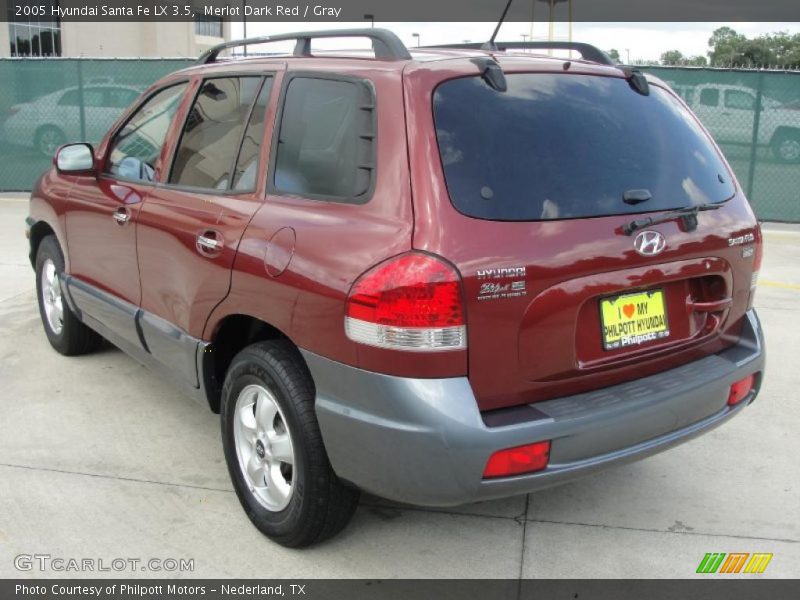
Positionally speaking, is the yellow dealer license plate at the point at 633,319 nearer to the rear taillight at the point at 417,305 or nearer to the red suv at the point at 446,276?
the red suv at the point at 446,276

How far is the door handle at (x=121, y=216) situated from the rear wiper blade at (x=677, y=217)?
2.39m

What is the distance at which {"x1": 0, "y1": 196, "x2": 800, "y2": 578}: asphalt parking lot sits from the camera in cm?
324

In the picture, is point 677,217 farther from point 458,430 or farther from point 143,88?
point 143,88

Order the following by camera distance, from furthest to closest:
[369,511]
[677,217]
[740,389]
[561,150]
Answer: [369,511]
[740,389]
[677,217]
[561,150]

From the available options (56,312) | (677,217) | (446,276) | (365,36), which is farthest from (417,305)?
(56,312)

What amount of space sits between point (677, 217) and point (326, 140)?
130 centimetres

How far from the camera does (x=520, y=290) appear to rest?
8.89 feet

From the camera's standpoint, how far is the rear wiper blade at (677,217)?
116 inches

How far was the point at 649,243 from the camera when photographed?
2967mm

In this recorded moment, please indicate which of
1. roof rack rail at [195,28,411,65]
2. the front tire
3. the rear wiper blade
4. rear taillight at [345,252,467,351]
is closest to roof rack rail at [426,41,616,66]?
the rear wiper blade

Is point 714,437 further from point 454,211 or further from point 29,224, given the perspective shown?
point 29,224
